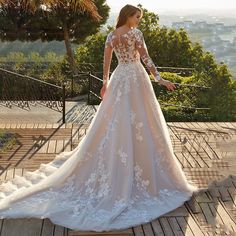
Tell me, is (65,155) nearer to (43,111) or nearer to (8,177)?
(8,177)

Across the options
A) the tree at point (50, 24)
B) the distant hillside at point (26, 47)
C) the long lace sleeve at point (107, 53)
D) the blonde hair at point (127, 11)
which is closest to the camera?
the blonde hair at point (127, 11)

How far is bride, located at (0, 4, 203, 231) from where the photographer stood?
5.08m

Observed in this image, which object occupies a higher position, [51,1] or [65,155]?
[51,1]

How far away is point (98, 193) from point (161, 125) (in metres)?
1.11

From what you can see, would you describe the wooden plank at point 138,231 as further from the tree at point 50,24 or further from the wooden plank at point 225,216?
the tree at point 50,24

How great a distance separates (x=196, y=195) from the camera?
559 centimetres

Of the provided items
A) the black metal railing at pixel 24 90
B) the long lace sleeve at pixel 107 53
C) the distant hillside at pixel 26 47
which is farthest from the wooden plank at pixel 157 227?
the distant hillside at pixel 26 47

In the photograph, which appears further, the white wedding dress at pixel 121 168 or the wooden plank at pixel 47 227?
the white wedding dress at pixel 121 168

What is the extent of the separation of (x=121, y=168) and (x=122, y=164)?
48 mm

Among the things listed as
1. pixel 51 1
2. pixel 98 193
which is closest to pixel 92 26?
pixel 51 1

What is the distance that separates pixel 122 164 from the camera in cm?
527

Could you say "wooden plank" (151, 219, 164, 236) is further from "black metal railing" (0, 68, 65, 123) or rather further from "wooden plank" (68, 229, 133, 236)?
"black metal railing" (0, 68, 65, 123)

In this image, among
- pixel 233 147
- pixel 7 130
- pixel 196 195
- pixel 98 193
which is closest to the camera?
pixel 98 193

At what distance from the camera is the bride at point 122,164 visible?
5078 millimetres
